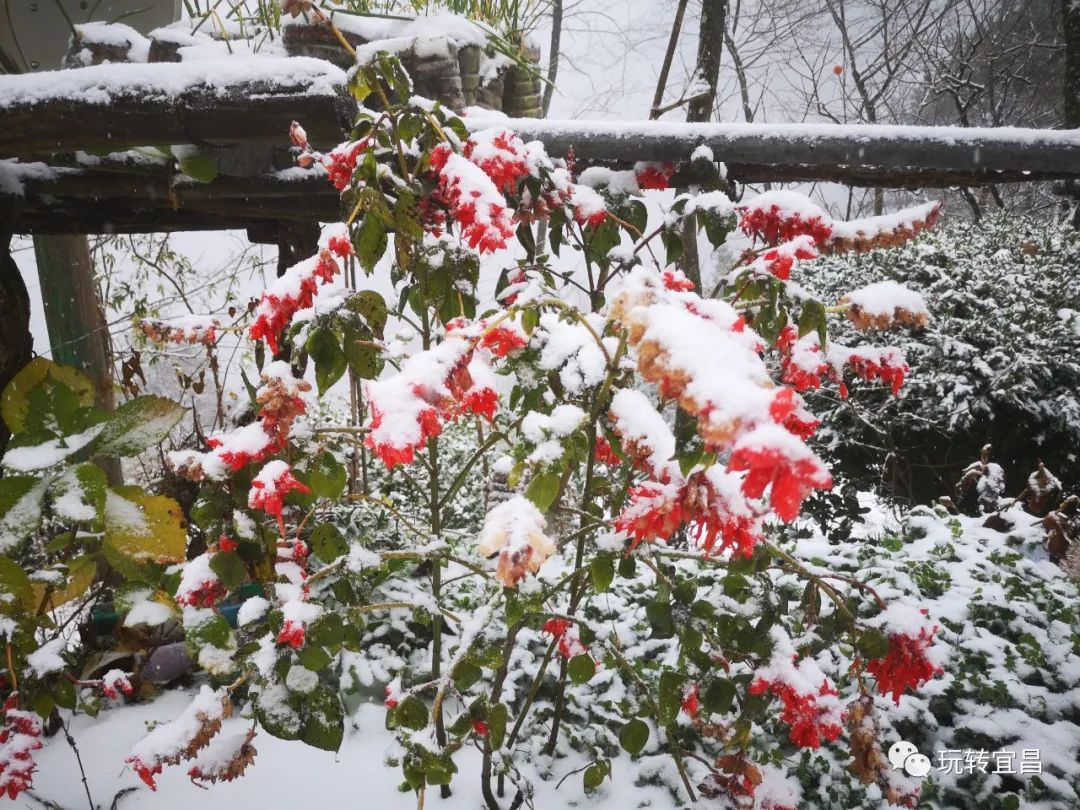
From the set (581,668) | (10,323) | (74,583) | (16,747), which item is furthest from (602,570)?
(10,323)

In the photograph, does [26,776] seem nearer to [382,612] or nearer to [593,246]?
[382,612]

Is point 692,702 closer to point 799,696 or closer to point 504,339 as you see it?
point 799,696

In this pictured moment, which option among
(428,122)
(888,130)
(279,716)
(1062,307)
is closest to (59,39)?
(428,122)

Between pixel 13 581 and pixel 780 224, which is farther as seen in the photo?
pixel 780 224

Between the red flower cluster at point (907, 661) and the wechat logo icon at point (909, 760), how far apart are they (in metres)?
0.74

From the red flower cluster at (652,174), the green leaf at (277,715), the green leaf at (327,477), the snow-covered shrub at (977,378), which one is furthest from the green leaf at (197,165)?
the snow-covered shrub at (977,378)

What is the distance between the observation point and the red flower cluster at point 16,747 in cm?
127

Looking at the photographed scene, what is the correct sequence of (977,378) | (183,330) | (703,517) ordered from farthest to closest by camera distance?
(977,378) < (183,330) < (703,517)

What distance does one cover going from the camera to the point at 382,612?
2.36 meters

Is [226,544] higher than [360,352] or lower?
lower

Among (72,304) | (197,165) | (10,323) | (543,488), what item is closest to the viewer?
(543,488)

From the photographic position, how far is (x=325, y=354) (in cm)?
100

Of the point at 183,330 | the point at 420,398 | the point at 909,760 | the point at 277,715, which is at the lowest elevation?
the point at 909,760

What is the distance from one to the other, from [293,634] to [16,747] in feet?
2.71
